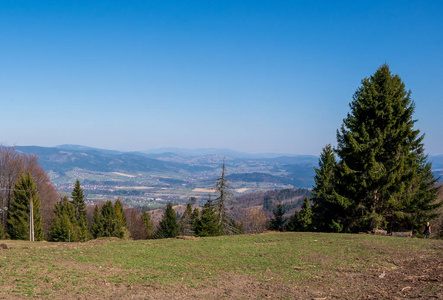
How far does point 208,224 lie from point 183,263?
29.0m

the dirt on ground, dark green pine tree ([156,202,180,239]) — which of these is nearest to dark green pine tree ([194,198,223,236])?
dark green pine tree ([156,202,180,239])

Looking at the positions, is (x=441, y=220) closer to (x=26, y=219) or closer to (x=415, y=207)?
(x=415, y=207)

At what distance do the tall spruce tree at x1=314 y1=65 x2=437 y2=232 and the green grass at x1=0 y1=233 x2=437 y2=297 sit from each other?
7.64m

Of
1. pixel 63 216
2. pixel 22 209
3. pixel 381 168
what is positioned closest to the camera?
pixel 381 168

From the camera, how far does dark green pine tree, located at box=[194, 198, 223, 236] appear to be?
42.7 meters

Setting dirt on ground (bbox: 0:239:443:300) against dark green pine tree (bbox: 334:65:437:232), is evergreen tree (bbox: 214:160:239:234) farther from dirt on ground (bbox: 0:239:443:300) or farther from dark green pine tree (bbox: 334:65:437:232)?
dirt on ground (bbox: 0:239:443:300)

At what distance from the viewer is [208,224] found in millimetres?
43031

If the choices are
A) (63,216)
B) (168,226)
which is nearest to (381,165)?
(63,216)

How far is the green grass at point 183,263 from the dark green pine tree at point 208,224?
73.2 ft

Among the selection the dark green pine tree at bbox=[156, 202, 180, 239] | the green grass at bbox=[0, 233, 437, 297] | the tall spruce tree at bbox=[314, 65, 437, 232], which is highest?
the tall spruce tree at bbox=[314, 65, 437, 232]

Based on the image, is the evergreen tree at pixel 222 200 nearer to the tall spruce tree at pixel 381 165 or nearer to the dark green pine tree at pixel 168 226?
the tall spruce tree at pixel 381 165

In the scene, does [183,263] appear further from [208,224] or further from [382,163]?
[208,224]

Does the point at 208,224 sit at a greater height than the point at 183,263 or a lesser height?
lesser

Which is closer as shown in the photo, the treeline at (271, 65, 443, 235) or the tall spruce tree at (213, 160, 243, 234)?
the treeline at (271, 65, 443, 235)
